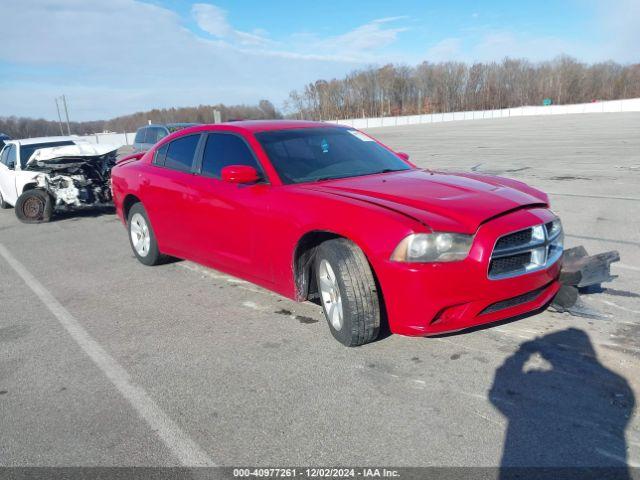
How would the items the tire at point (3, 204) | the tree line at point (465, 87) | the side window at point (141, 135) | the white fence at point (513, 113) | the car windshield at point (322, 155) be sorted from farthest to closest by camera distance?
the tree line at point (465, 87) → the white fence at point (513, 113) → the side window at point (141, 135) → the tire at point (3, 204) → the car windshield at point (322, 155)

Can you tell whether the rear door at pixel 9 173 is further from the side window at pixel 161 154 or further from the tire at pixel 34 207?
the side window at pixel 161 154

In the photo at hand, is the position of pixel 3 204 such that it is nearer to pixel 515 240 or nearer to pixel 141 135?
pixel 141 135

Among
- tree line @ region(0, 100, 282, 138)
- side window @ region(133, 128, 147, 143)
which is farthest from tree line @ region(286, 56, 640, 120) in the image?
side window @ region(133, 128, 147, 143)

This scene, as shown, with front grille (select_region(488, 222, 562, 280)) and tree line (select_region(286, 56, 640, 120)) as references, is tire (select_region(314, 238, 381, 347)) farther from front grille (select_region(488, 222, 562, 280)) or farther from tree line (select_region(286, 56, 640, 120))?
tree line (select_region(286, 56, 640, 120))

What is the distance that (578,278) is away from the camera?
3.93m

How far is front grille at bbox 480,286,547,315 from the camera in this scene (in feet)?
11.4

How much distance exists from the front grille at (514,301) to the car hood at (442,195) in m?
0.53

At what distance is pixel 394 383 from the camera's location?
3346 mm

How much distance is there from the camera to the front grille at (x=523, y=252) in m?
3.39

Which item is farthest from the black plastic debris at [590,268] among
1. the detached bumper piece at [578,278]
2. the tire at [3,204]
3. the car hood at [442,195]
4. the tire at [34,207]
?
the tire at [3,204]

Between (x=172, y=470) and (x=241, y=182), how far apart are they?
231cm

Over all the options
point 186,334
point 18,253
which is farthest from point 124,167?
point 186,334

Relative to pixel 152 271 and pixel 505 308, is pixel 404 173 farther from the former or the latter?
pixel 152 271

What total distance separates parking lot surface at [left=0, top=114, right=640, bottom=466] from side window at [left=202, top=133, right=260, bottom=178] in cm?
123
